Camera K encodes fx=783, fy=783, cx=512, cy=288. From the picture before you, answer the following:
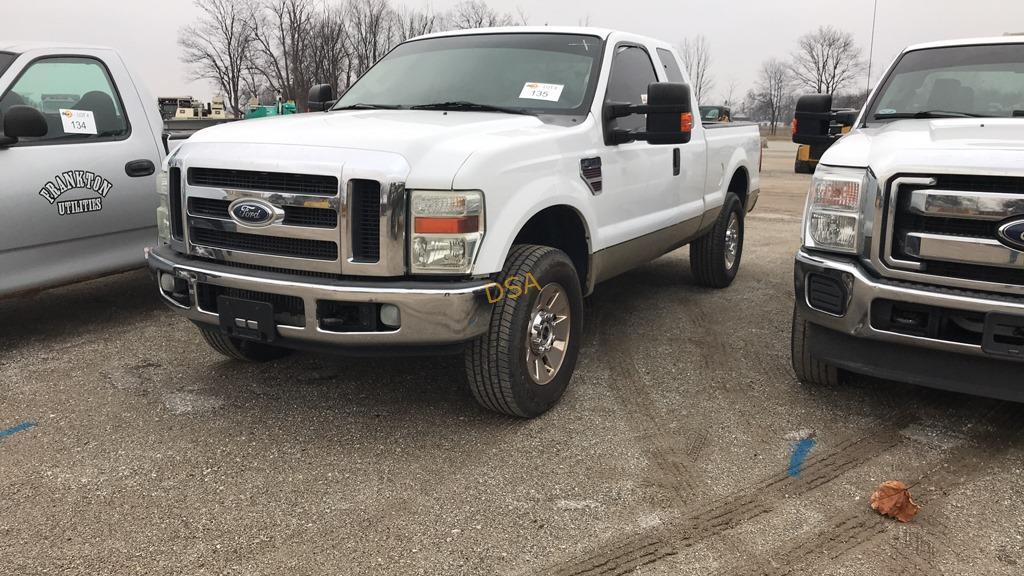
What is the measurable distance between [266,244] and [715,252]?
4.05 meters

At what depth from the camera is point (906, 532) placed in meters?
2.83

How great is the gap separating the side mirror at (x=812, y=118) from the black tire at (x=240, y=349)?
3.42 m

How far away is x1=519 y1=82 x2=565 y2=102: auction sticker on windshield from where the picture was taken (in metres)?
4.28

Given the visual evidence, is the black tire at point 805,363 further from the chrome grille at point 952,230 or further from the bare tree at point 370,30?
the bare tree at point 370,30

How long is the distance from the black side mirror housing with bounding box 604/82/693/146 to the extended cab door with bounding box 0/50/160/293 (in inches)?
128

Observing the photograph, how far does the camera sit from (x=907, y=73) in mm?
Answer: 4906

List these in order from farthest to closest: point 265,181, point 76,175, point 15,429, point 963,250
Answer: point 76,175 → point 15,429 → point 265,181 → point 963,250

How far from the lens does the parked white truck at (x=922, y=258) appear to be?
126 inches

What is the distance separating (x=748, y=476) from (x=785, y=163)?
2372 cm

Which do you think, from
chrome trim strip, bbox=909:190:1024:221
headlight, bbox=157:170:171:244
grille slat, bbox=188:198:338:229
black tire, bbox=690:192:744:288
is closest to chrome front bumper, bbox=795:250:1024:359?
Answer: chrome trim strip, bbox=909:190:1024:221

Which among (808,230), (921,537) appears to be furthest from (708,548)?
(808,230)

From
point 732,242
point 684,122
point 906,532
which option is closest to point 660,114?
point 684,122

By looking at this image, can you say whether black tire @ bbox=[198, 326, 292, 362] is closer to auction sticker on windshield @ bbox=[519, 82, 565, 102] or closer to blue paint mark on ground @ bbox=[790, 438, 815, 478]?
auction sticker on windshield @ bbox=[519, 82, 565, 102]

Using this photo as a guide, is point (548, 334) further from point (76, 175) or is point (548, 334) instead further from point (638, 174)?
point (76, 175)
